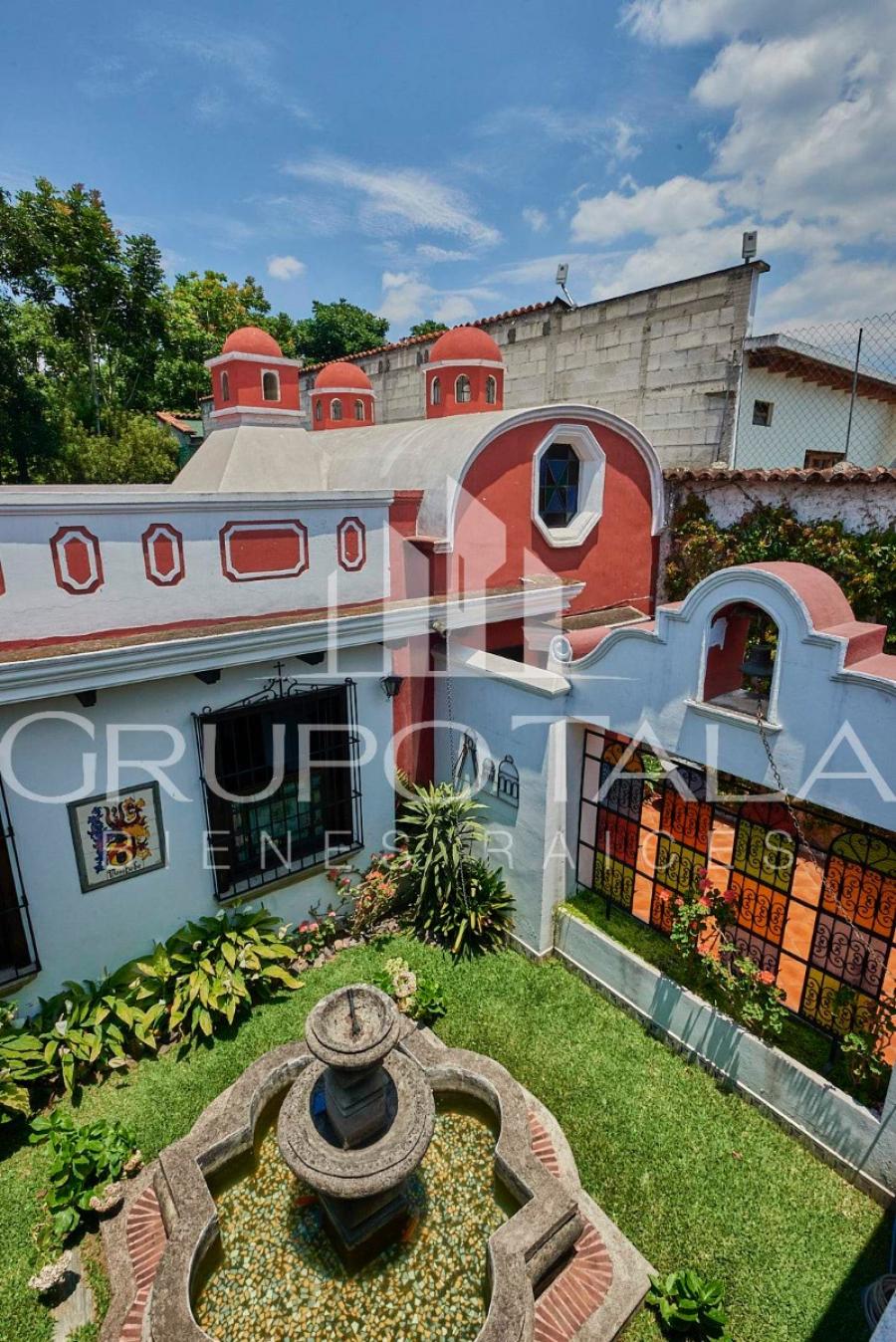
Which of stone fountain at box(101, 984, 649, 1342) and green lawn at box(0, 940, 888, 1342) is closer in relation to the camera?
stone fountain at box(101, 984, 649, 1342)

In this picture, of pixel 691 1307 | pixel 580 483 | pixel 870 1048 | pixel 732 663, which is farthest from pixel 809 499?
pixel 691 1307

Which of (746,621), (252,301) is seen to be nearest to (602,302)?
(746,621)

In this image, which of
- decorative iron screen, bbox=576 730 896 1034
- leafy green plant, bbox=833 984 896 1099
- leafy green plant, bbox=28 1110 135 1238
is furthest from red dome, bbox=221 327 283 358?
leafy green plant, bbox=833 984 896 1099

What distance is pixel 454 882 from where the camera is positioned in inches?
316

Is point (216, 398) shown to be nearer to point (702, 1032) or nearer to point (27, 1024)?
point (27, 1024)

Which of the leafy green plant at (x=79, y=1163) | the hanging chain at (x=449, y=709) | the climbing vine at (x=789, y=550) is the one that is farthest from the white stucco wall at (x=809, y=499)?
the leafy green plant at (x=79, y=1163)

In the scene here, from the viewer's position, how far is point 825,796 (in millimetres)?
5117

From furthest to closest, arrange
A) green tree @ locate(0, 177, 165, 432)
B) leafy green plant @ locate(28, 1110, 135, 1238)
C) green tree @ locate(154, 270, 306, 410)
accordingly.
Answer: green tree @ locate(154, 270, 306, 410) < green tree @ locate(0, 177, 165, 432) < leafy green plant @ locate(28, 1110, 135, 1238)

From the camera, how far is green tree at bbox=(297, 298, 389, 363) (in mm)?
41219

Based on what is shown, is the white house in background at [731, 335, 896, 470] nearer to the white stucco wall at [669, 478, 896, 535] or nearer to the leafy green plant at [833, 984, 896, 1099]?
the white stucco wall at [669, 478, 896, 535]

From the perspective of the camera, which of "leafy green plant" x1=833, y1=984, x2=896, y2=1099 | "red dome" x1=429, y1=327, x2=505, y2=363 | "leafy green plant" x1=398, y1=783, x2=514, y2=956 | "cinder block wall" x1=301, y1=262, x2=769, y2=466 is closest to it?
"leafy green plant" x1=833, y1=984, x2=896, y2=1099

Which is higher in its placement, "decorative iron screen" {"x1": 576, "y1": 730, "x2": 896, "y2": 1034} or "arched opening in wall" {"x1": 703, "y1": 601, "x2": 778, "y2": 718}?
"arched opening in wall" {"x1": 703, "y1": 601, "x2": 778, "y2": 718}

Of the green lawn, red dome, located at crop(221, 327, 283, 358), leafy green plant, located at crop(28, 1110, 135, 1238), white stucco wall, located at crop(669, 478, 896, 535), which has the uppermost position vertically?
red dome, located at crop(221, 327, 283, 358)

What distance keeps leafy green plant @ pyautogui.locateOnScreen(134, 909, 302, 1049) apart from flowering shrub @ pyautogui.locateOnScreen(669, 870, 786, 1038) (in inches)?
164
